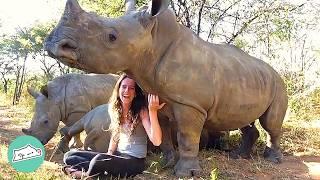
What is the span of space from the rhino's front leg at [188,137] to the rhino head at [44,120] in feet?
9.14

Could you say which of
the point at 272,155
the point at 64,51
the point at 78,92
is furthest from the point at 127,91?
the point at 78,92

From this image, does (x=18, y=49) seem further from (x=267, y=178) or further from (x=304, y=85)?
(x=267, y=178)

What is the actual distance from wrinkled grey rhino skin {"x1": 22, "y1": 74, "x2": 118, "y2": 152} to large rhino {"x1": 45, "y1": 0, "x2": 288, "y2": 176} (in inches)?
95.3

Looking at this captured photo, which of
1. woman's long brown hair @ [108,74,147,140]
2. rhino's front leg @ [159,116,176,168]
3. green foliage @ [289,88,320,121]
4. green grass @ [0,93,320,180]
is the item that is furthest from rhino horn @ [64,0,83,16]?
green foliage @ [289,88,320,121]

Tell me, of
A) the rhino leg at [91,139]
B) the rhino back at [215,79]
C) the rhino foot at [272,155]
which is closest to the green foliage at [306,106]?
the rhino foot at [272,155]

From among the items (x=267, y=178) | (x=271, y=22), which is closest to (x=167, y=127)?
(x=267, y=178)

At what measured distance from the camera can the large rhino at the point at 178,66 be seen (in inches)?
155

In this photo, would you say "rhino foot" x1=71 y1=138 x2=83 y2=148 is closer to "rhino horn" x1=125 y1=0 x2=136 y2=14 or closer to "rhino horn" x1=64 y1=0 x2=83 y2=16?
"rhino horn" x1=125 y1=0 x2=136 y2=14

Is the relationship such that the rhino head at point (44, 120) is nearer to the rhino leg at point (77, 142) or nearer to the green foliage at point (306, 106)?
the rhino leg at point (77, 142)

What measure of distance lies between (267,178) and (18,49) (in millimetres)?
29583

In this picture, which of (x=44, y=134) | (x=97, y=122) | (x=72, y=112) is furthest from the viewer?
(x=72, y=112)

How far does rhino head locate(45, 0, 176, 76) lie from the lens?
12.6 ft

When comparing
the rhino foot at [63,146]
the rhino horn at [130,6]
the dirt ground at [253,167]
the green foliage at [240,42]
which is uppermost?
the green foliage at [240,42]

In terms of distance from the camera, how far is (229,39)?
542 inches
